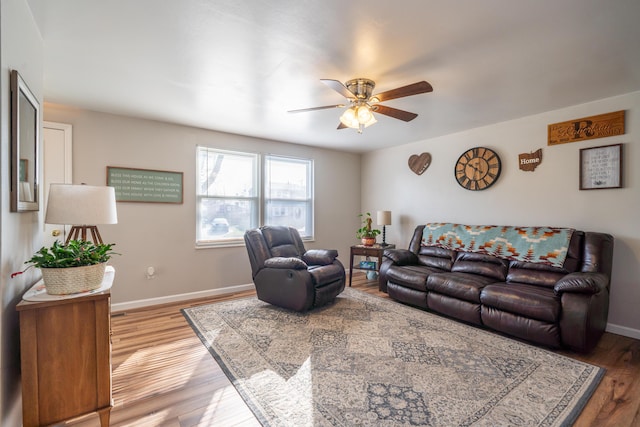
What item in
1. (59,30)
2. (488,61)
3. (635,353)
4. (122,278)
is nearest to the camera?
(59,30)

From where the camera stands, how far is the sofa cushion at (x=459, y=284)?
2963 mm

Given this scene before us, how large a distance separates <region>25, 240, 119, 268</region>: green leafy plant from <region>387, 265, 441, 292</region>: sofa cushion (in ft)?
9.86

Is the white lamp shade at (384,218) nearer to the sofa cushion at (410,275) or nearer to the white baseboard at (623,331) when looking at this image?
the sofa cushion at (410,275)

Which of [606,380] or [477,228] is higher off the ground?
[477,228]

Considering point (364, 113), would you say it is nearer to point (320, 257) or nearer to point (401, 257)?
point (320, 257)

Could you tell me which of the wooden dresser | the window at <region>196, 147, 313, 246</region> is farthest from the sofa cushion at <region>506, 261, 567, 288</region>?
the wooden dresser

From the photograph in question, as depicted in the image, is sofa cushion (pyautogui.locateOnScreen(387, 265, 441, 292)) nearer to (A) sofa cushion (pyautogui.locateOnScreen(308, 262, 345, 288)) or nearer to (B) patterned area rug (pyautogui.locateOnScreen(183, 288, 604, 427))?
(B) patterned area rug (pyautogui.locateOnScreen(183, 288, 604, 427))

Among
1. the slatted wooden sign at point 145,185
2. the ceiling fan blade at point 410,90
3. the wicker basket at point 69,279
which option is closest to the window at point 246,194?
the slatted wooden sign at point 145,185

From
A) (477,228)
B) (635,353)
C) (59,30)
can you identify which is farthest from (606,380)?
(59,30)

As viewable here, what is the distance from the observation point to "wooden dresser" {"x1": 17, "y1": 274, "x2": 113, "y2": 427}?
4.60 ft

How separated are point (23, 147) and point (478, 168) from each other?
4.44 m

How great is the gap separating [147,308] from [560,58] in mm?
4758

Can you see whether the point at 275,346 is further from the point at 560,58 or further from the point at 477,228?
the point at 560,58

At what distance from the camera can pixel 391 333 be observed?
111 inches
